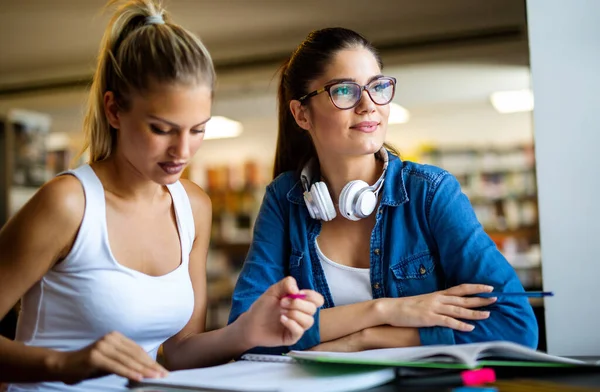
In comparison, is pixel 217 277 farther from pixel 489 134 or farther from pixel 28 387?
pixel 28 387

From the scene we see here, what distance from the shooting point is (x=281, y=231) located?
1502 mm

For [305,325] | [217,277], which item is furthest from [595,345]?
[217,277]

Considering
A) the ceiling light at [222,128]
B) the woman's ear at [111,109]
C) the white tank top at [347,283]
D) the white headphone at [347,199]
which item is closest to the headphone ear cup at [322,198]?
the white headphone at [347,199]

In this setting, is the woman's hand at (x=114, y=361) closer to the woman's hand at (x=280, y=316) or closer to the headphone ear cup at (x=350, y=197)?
the woman's hand at (x=280, y=316)

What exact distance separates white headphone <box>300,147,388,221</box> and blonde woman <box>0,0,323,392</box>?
0.29 meters

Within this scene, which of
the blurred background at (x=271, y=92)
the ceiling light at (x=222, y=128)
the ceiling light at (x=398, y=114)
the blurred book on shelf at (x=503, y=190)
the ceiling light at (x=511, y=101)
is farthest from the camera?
the ceiling light at (x=222, y=128)

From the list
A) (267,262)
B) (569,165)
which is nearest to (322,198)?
(267,262)

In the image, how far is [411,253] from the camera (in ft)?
4.48

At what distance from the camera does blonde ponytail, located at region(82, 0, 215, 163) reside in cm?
119

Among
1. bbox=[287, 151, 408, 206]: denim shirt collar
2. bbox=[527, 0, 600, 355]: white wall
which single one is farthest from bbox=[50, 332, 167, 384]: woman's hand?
bbox=[527, 0, 600, 355]: white wall

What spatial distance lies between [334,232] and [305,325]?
16.5 inches

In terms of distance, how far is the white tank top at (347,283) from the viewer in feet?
4.58

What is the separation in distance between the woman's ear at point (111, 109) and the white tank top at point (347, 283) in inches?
21.4

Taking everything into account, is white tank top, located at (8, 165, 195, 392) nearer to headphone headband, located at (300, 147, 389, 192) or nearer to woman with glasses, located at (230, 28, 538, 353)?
woman with glasses, located at (230, 28, 538, 353)
